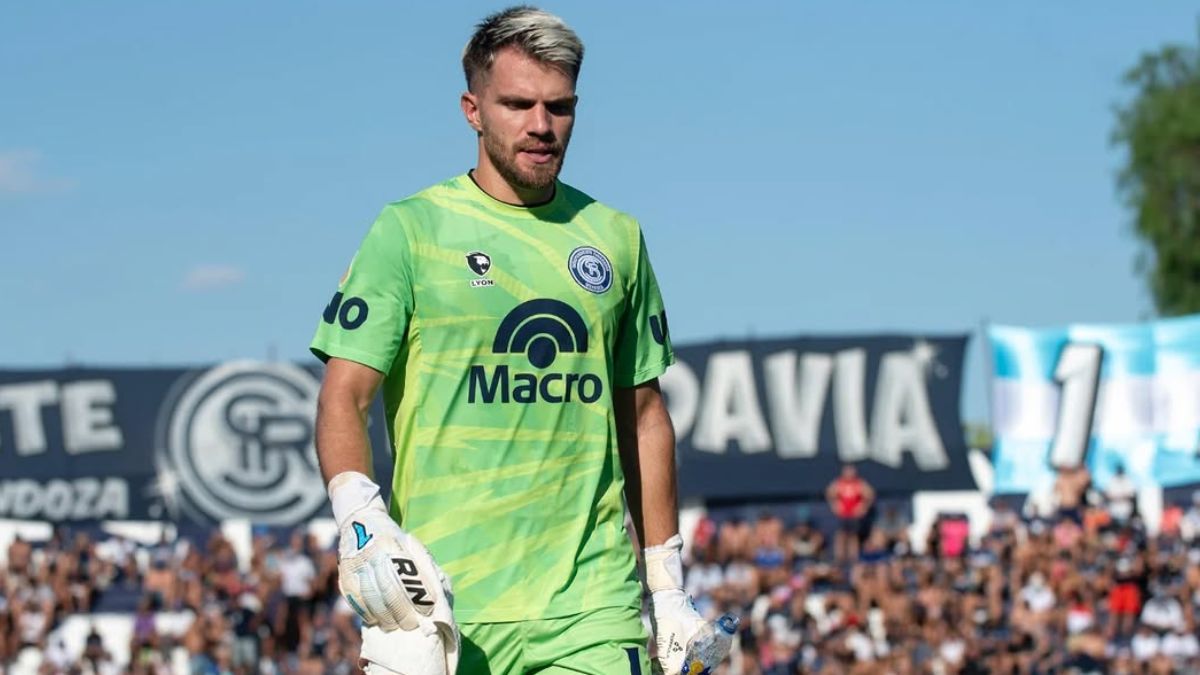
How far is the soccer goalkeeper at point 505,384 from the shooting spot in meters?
4.67

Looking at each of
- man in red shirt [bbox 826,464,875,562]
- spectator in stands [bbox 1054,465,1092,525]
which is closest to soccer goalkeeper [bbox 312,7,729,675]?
man in red shirt [bbox 826,464,875,562]

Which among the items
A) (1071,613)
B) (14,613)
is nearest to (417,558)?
(1071,613)

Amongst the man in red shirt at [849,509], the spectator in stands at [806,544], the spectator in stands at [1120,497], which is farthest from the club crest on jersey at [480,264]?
the spectator in stands at [1120,497]

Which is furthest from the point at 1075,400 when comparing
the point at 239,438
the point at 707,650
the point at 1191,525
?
the point at 707,650

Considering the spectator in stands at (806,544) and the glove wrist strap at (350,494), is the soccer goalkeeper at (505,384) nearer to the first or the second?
the glove wrist strap at (350,494)

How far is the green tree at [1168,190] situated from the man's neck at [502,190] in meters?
47.3

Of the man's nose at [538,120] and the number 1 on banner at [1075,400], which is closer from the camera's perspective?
the man's nose at [538,120]

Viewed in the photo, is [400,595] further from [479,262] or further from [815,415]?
[815,415]

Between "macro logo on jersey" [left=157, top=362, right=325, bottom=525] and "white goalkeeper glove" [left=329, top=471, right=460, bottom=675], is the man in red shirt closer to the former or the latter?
"macro logo on jersey" [left=157, top=362, right=325, bottom=525]

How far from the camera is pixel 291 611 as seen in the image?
2314 centimetres

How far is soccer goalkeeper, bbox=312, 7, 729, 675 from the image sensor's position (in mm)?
4668

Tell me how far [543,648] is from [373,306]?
94 centimetres

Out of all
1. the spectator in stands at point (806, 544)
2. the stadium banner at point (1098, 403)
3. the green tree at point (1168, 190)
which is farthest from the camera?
the green tree at point (1168, 190)

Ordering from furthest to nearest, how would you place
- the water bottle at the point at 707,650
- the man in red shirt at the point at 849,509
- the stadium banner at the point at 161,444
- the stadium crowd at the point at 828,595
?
the stadium banner at the point at 161,444
the man in red shirt at the point at 849,509
the stadium crowd at the point at 828,595
the water bottle at the point at 707,650
